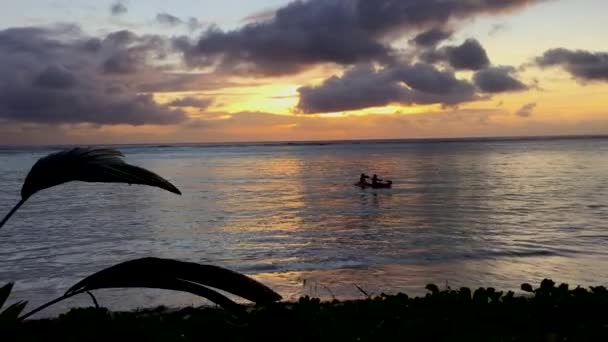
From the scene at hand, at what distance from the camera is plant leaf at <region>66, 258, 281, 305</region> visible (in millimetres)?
2143

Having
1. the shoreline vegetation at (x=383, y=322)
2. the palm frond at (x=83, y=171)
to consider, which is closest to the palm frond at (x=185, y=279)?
the shoreline vegetation at (x=383, y=322)

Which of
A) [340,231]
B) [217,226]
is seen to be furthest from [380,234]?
[217,226]

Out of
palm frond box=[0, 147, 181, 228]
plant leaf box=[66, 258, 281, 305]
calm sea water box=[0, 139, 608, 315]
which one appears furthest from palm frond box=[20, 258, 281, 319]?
calm sea water box=[0, 139, 608, 315]

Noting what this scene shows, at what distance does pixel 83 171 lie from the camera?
96.3 inches

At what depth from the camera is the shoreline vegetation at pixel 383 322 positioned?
105 inches

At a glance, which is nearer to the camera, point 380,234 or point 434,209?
point 380,234

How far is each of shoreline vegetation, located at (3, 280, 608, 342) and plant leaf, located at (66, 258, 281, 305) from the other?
0.17m

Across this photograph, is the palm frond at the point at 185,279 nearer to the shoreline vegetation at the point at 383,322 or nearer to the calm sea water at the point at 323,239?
the shoreline vegetation at the point at 383,322

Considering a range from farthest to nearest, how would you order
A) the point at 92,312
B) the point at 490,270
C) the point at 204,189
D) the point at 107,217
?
the point at 204,189, the point at 107,217, the point at 490,270, the point at 92,312

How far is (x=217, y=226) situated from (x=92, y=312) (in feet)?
50.2

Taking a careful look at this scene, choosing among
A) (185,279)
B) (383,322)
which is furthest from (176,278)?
(383,322)

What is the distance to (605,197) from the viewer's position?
25953 mm

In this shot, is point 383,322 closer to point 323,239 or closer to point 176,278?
point 176,278

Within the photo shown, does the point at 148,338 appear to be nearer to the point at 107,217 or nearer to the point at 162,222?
the point at 162,222
